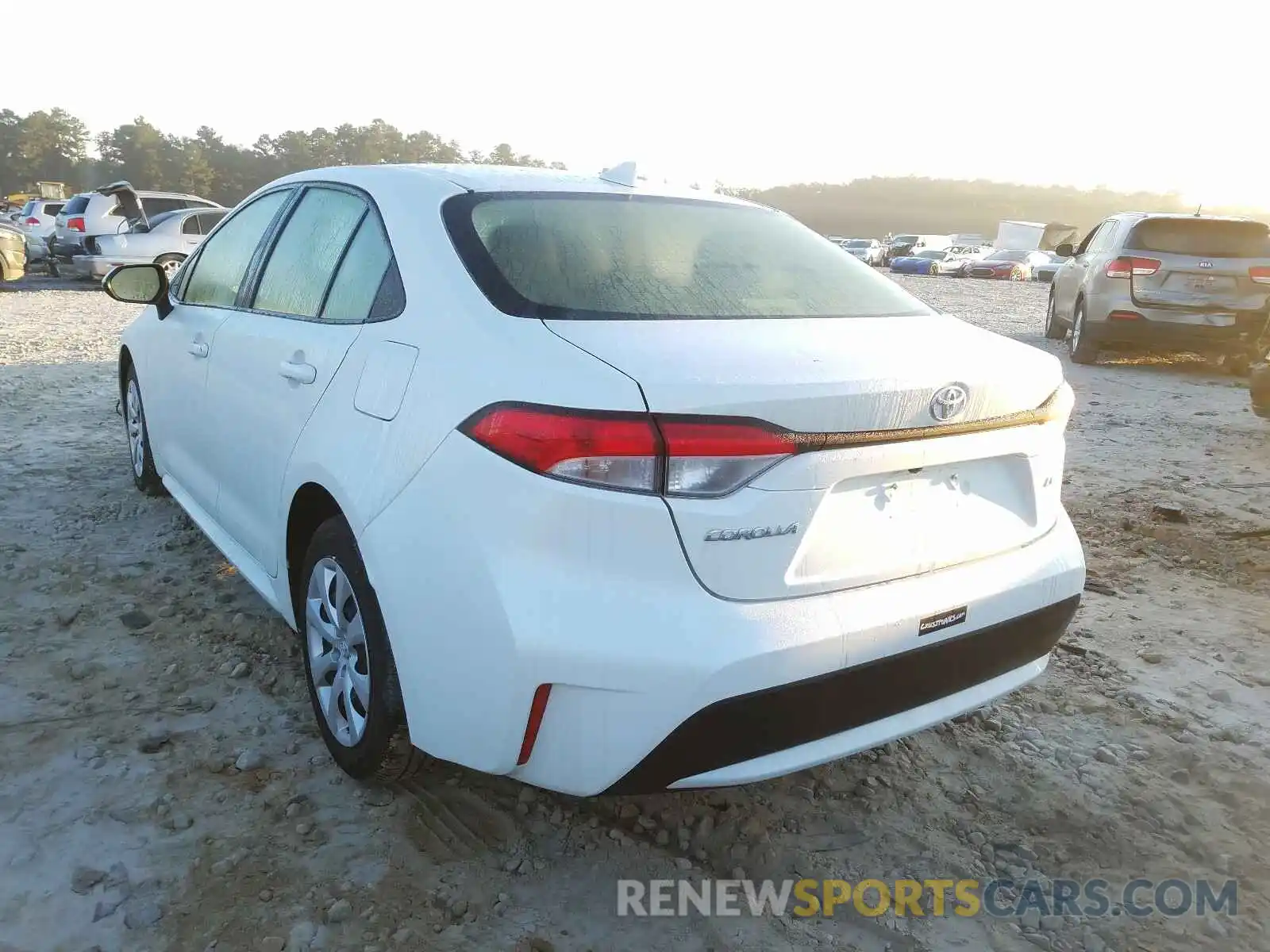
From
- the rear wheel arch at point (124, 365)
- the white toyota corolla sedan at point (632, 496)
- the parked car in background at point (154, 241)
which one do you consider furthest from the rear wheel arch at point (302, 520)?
the parked car in background at point (154, 241)

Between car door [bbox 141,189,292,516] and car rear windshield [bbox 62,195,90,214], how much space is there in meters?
14.8

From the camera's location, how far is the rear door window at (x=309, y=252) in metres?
2.77

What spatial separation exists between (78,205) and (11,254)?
134cm

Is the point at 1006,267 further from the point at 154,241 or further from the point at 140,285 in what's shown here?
the point at 140,285

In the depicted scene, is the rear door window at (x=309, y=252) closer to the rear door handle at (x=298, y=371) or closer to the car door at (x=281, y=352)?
the car door at (x=281, y=352)

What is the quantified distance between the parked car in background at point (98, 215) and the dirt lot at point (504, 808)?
14.2m

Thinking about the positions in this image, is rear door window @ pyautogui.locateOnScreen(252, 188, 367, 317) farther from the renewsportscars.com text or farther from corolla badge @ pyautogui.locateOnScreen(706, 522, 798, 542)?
the renewsportscars.com text

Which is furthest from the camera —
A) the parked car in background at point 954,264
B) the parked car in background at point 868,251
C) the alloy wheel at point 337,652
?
the parked car in background at point 868,251

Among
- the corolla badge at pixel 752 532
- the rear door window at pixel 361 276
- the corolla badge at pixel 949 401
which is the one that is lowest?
the corolla badge at pixel 752 532

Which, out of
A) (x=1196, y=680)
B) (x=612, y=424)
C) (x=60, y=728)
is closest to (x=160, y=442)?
(x=60, y=728)

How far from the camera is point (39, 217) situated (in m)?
20.9

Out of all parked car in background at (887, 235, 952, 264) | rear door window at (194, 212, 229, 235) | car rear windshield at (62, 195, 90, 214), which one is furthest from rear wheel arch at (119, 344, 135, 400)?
parked car in background at (887, 235, 952, 264)

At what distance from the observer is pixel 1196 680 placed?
10.7 ft

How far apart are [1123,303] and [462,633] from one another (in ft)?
30.6
